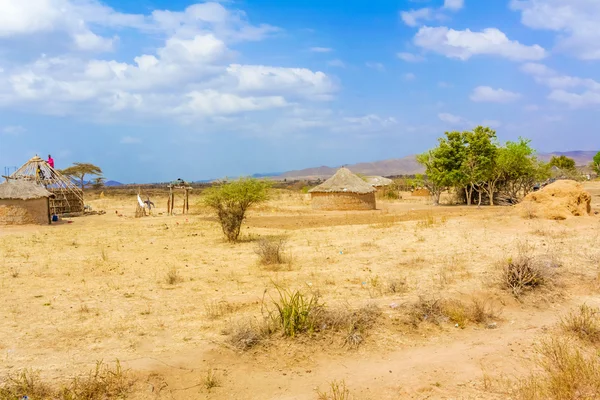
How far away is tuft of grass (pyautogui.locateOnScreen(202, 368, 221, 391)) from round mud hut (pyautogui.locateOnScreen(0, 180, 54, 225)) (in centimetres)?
1884

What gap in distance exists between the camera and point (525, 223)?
14.8 meters

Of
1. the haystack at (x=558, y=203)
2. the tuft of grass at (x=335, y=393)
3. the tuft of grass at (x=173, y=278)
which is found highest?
the haystack at (x=558, y=203)

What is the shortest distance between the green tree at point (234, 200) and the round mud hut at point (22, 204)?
9998 mm

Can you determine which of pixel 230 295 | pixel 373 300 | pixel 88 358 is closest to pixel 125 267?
pixel 230 295

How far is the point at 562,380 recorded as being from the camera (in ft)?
15.6

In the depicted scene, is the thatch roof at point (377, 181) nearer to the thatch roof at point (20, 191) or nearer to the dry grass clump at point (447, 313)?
the thatch roof at point (20, 191)

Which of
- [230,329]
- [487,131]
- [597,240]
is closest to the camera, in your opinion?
[230,329]

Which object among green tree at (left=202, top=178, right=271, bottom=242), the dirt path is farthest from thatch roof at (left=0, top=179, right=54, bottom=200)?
the dirt path

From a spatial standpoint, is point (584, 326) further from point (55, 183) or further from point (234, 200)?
point (55, 183)

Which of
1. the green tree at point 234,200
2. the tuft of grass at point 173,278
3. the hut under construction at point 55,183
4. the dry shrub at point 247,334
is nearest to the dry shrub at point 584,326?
the dry shrub at point 247,334

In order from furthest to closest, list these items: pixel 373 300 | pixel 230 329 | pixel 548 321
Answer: pixel 373 300 → pixel 548 321 → pixel 230 329

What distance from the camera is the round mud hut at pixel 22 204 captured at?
67.1 ft

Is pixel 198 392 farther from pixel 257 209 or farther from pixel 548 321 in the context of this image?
pixel 257 209

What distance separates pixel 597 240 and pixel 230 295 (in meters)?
9.21
